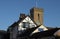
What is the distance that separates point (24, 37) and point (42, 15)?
25.8 metres

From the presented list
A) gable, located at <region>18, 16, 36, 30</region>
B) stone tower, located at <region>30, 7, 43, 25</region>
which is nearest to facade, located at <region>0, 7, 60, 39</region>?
gable, located at <region>18, 16, 36, 30</region>

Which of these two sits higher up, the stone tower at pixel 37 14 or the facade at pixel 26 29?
the stone tower at pixel 37 14

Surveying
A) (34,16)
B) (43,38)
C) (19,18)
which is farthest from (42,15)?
(43,38)

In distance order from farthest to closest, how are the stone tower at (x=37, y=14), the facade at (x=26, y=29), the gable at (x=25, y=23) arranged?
the stone tower at (x=37, y=14) < the gable at (x=25, y=23) < the facade at (x=26, y=29)

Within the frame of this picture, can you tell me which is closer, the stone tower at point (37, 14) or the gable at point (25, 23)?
the gable at point (25, 23)

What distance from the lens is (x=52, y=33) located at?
6431cm

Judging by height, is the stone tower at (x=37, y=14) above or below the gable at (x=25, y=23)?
above

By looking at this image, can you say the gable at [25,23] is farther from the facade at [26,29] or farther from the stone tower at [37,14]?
the stone tower at [37,14]

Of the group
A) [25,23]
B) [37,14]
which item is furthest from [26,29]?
[37,14]

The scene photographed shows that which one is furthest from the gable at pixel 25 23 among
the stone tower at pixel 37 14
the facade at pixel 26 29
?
the stone tower at pixel 37 14

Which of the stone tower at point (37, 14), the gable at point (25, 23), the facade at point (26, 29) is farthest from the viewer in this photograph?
the stone tower at point (37, 14)

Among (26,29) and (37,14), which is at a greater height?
(37,14)

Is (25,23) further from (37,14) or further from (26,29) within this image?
(37,14)

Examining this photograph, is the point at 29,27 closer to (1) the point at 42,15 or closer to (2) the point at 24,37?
(2) the point at 24,37
